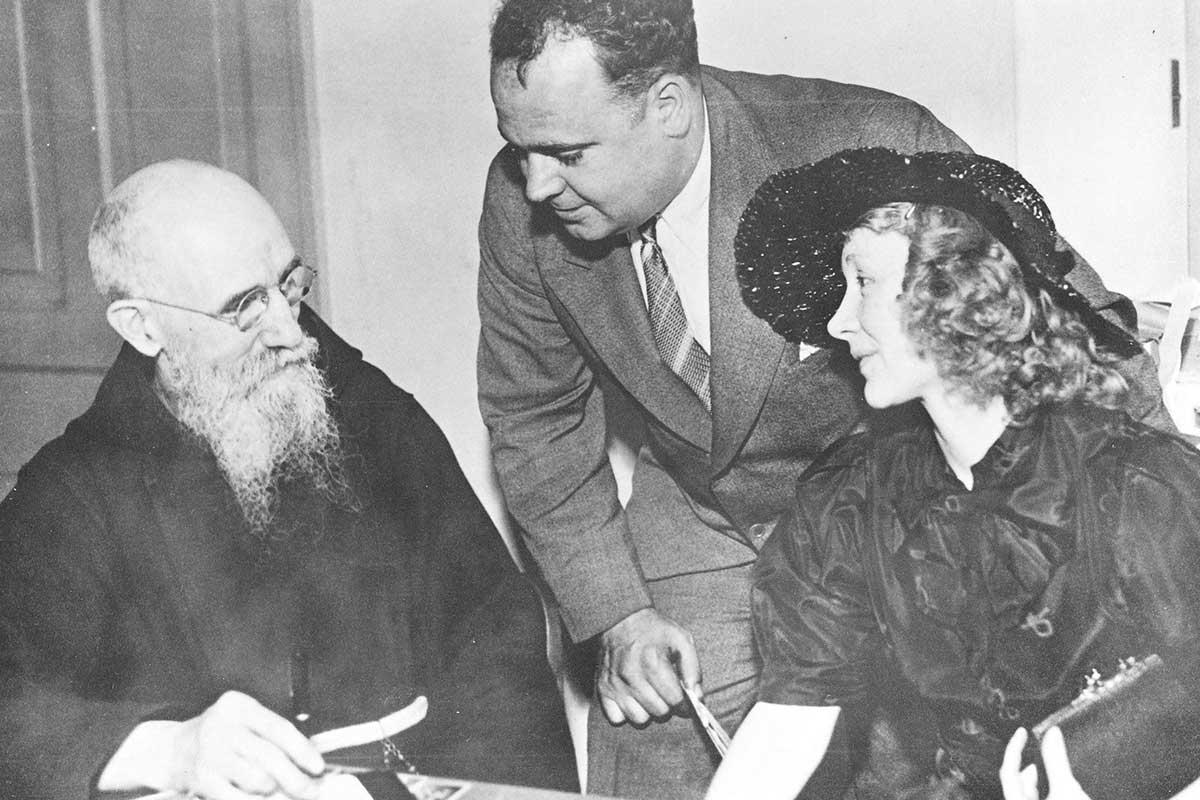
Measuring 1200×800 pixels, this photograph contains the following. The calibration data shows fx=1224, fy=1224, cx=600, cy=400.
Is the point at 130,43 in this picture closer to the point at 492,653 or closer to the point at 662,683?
the point at 492,653

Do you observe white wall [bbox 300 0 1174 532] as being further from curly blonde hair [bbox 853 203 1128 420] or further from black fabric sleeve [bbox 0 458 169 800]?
black fabric sleeve [bbox 0 458 169 800]

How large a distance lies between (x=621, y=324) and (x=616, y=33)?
1.22 ft

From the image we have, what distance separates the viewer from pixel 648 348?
1553 millimetres

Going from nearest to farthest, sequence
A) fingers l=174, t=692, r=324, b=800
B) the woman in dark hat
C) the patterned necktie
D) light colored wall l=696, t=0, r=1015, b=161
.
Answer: the woman in dark hat, light colored wall l=696, t=0, r=1015, b=161, fingers l=174, t=692, r=324, b=800, the patterned necktie

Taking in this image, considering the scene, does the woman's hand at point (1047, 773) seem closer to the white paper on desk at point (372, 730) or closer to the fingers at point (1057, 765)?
the fingers at point (1057, 765)

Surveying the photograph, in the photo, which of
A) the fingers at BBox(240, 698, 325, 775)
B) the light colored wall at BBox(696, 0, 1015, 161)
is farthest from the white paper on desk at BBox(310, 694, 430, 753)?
the light colored wall at BBox(696, 0, 1015, 161)

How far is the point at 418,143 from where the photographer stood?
1.63 m

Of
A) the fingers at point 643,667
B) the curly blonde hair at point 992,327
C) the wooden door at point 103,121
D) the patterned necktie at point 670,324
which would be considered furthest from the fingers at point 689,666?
the wooden door at point 103,121

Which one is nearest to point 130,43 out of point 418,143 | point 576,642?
point 418,143

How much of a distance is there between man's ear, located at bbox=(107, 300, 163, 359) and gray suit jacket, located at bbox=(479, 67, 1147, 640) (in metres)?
0.43

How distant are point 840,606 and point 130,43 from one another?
119 cm

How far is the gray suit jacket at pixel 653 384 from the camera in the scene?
1.40m

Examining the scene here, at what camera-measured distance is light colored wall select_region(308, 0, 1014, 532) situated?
4.38ft

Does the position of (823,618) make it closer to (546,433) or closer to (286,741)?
(546,433)
